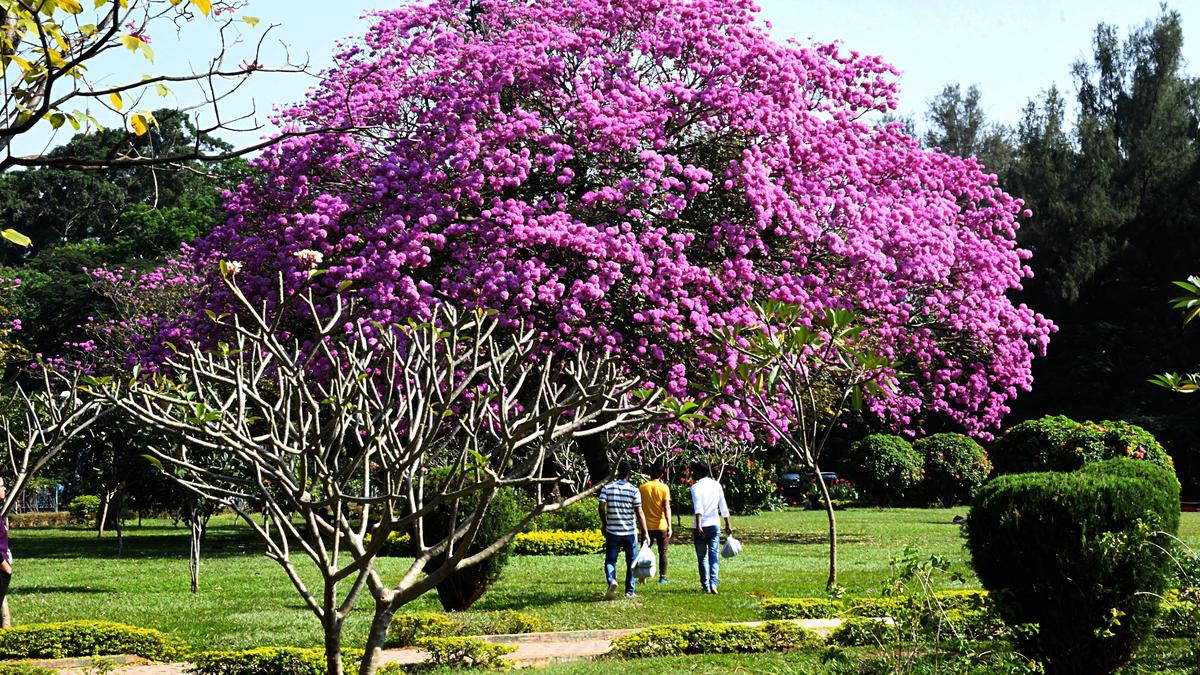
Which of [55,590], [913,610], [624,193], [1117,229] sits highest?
[1117,229]

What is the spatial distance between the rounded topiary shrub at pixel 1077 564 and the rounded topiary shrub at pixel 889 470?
80.6 ft

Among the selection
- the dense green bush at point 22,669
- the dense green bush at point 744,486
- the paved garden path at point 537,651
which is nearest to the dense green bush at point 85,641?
the paved garden path at point 537,651

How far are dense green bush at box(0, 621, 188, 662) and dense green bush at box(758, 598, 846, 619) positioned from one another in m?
4.79

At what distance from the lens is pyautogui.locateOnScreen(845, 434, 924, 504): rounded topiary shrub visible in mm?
31906

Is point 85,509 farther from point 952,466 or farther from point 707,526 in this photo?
point 707,526

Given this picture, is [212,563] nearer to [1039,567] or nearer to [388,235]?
[388,235]

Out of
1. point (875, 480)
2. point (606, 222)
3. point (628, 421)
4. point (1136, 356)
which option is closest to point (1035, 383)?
point (1136, 356)

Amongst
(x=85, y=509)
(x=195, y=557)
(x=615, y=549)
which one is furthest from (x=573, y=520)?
(x=85, y=509)

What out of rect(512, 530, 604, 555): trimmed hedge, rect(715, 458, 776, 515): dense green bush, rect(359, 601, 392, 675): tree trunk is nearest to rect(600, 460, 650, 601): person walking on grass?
rect(512, 530, 604, 555): trimmed hedge

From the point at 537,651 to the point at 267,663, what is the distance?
215 centimetres

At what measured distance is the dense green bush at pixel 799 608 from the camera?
1055 cm

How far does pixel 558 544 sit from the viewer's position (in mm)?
19344

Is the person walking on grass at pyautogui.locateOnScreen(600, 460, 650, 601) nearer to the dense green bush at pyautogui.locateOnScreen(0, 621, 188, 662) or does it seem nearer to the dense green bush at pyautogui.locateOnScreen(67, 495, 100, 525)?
the dense green bush at pyautogui.locateOnScreen(0, 621, 188, 662)

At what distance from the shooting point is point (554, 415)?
207 inches
